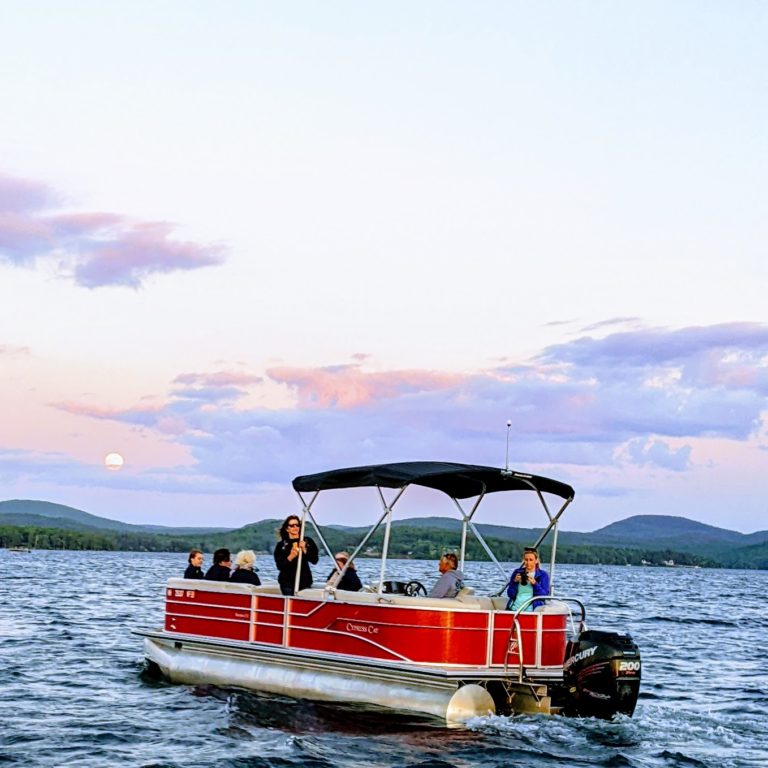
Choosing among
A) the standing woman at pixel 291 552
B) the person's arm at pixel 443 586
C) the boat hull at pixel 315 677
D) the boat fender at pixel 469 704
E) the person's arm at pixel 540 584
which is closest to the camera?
the boat fender at pixel 469 704

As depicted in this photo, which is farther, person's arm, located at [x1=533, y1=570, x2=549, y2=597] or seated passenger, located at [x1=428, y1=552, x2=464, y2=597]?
seated passenger, located at [x1=428, y1=552, x2=464, y2=597]

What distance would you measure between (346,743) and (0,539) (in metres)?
185

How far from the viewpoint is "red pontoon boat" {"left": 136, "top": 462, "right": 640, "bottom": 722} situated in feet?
52.9

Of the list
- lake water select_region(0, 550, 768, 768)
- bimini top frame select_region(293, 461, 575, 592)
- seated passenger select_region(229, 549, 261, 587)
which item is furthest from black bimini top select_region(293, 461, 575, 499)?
lake water select_region(0, 550, 768, 768)

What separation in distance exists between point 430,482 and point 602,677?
12.3 feet

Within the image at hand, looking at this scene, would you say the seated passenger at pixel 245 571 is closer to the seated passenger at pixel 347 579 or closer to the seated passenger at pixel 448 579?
the seated passenger at pixel 347 579

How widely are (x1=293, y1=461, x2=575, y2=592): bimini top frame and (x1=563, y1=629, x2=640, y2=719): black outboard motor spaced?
54.2 inches

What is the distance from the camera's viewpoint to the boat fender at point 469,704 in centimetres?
1577

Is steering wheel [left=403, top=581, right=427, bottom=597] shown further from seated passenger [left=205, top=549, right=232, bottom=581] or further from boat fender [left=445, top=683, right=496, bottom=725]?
seated passenger [left=205, top=549, right=232, bottom=581]

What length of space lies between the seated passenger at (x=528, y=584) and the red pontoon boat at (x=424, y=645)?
0.27m

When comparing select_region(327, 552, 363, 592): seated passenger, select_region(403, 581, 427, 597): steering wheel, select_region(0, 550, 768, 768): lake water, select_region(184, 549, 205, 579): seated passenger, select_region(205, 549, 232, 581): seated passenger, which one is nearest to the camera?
select_region(0, 550, 768, 768): lake water

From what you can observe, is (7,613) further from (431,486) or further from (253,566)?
(431,486)

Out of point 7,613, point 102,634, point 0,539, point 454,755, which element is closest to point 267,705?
point 454,755

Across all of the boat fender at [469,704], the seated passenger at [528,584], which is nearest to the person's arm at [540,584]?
the seated passenger at [528,584]
